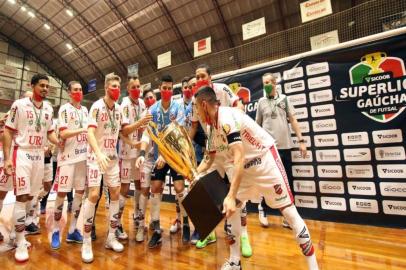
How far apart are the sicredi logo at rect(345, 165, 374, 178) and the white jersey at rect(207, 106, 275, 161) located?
2.43 m

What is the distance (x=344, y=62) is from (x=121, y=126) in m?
3.68

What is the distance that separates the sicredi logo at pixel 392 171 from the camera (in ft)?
11.3

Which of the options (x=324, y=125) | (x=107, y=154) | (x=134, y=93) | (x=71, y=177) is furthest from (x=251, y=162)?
(x=324, y=125)

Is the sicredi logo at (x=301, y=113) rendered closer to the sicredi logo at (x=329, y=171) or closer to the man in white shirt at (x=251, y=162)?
the sicredi logo at (x=329, y=171)

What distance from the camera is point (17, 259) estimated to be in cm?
266

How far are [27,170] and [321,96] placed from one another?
448cm

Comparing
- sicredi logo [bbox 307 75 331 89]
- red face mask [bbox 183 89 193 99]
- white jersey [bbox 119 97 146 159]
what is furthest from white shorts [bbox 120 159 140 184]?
sicredi logo [bbox 307 75 331 89]

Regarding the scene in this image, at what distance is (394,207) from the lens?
3482mm

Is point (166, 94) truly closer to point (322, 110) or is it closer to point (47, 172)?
point (322, 110)

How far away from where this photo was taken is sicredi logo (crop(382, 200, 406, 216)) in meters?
3.42

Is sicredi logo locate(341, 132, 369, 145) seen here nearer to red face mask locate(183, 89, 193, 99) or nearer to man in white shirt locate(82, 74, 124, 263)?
red face mask locate(183, 89, 193, 99)

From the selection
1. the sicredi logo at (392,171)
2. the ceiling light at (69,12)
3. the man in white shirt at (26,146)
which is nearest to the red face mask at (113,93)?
the man in white shirt at (26,146)

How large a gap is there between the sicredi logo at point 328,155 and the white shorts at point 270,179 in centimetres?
239

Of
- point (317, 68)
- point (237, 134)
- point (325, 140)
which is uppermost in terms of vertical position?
point (317, 68)
